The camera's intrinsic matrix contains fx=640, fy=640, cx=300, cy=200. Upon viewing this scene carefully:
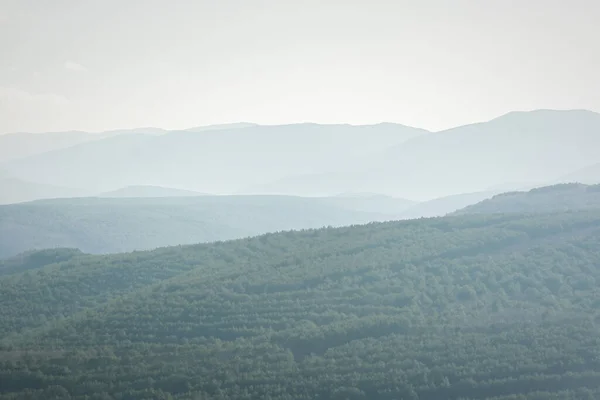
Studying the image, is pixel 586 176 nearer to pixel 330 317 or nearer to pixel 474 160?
pixel 474 160

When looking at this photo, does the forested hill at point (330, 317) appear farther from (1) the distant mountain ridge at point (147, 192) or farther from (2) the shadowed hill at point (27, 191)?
(2) the shadowed hill at point (27, 191)

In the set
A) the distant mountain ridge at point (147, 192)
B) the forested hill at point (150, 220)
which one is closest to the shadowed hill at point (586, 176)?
the forested hill at point (150, 220)

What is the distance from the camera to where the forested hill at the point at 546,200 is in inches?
1922

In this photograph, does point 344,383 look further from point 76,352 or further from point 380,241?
point 380,241

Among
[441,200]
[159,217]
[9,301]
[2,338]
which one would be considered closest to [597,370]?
[2,338]

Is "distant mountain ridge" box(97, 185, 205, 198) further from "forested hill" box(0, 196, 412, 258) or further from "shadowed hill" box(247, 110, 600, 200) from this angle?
"forested hill" box(0, 196, 412, 258)

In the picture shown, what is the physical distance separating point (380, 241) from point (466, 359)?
53.9ft

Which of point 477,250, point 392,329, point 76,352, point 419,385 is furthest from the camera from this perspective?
point 477,250

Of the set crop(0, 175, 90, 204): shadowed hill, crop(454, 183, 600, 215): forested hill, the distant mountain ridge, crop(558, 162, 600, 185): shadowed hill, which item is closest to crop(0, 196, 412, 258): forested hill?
crop(454, 183, 600, 215): forested hill

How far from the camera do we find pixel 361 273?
3002 centimetres

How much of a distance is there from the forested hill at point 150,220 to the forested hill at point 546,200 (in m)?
33.0

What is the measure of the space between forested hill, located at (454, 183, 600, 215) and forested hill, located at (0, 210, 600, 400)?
11156 millimetres

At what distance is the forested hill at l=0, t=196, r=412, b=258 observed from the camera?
238 feet

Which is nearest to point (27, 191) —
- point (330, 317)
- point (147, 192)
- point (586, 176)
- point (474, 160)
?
point (147, 192)
